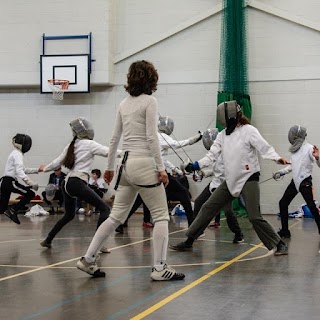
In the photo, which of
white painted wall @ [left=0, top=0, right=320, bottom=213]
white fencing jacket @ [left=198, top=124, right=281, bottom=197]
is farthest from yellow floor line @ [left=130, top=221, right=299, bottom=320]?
white painted wall @ [left=0, top=0, right=320, bottom=213]

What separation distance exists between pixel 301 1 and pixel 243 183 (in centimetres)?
864

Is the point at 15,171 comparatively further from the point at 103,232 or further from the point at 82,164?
the point at 103,232

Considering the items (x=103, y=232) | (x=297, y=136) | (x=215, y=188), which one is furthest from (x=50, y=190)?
(x=103, y=232)

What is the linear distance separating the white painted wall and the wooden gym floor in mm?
6191

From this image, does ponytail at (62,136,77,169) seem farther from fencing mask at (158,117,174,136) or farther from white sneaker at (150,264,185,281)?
fencing mask at (158,117,174,136)

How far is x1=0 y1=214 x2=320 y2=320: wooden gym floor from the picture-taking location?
4.12 meters

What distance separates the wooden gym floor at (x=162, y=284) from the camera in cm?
412

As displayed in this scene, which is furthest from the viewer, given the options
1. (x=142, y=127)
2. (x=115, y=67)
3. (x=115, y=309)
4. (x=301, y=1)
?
(x=115, y=67)

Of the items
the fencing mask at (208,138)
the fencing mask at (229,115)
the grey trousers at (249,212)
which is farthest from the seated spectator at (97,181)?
the fencing mask at (229,115)

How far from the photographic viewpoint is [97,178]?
14.5m

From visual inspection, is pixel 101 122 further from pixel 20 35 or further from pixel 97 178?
pixel 20 35

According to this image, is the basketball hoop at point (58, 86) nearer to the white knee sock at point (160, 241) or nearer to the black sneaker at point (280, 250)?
the black sneaker at point (280, 250)

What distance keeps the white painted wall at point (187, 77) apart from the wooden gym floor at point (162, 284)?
20.3 feet

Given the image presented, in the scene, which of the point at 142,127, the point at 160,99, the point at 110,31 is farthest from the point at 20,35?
the point at 142,127
